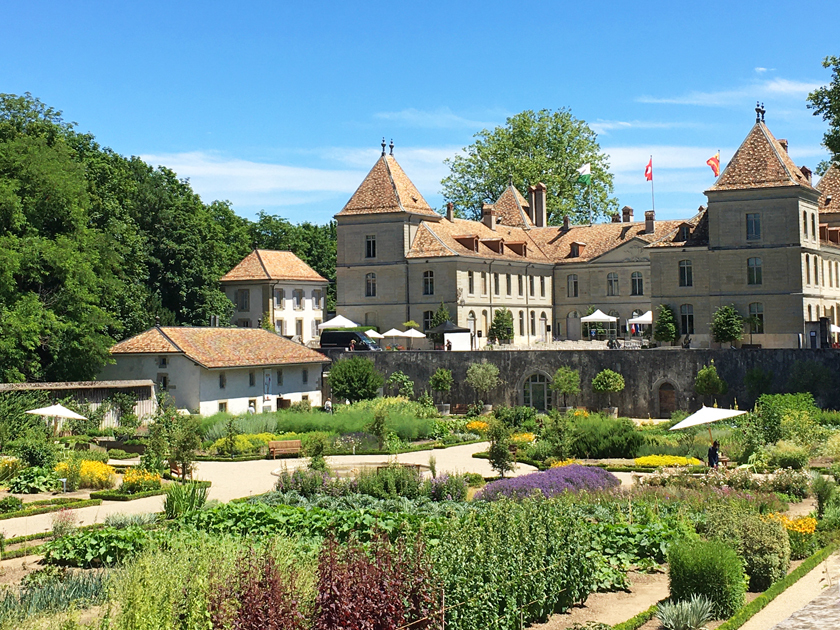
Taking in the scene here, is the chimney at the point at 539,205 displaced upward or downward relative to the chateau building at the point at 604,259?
upward

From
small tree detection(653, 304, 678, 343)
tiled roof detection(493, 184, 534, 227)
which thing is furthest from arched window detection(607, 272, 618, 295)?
small tree detection(653, 304, 678, 343)

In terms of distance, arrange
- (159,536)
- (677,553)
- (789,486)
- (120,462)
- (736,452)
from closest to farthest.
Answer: (677,553)
(159,536)
(789,486)
(736,452)
(120,462)

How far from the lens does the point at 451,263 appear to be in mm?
59250

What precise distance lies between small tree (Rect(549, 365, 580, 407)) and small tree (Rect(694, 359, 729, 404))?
5320 mm

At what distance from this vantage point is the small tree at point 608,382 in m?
44.9

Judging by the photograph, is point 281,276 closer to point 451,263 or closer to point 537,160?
point 451,263

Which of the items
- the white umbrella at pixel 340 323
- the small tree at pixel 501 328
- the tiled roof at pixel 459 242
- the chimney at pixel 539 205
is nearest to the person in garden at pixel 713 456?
the tiled roof at pixel 459 242

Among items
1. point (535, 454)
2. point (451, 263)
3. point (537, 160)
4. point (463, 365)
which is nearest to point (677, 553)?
point (535, 454)

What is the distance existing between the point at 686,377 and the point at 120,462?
24.9 m

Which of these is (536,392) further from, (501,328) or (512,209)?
(512,209)

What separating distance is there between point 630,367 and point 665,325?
33.9 ft

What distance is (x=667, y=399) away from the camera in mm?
44844

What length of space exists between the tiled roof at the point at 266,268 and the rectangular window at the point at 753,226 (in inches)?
1265

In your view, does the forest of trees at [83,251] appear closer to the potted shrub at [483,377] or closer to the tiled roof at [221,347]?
the tiled roof at [221,347]
